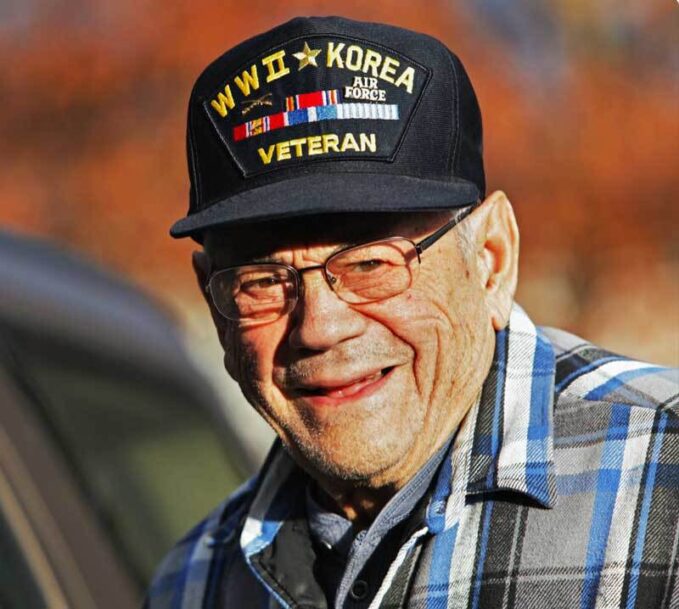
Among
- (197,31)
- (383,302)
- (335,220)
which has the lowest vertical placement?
(383,302)

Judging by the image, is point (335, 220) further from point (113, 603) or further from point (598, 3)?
point (598, 3)

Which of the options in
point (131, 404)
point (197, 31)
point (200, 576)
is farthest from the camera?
point (197, 31)

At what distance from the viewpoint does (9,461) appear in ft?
10.9

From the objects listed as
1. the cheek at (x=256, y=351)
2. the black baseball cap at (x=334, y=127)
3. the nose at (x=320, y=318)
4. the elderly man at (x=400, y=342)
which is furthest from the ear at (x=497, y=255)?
the cheek at (x=256, y=351)

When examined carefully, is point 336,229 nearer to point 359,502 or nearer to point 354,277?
point 354,277

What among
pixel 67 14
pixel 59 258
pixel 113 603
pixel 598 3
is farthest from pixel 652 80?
pixel 113 603

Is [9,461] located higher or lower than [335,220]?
lower

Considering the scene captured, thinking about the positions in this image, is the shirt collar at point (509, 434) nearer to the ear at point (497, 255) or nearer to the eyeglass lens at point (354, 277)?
the ear at point (497, 255)

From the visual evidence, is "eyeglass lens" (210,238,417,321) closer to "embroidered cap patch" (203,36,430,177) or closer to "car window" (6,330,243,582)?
"embroidered cap patch" (203,36,430,177)

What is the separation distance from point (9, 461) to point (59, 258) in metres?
1.47

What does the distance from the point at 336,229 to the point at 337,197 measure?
0.33ft

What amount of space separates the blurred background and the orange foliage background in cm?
1

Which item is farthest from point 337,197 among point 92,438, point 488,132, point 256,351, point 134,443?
point 488,132

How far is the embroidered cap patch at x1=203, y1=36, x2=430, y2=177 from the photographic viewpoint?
233 cm
